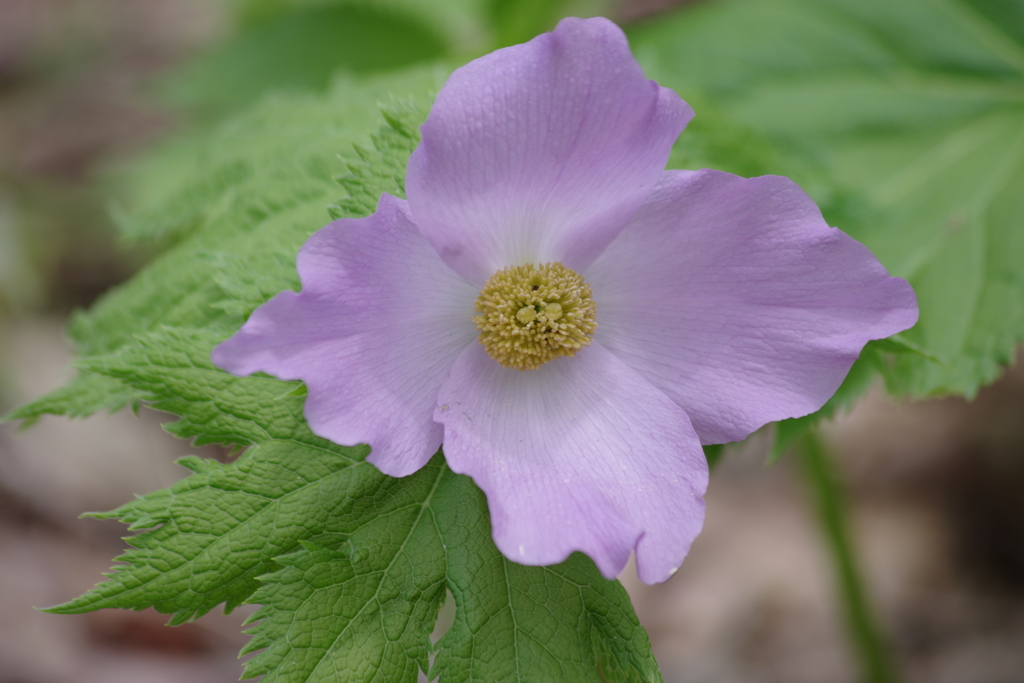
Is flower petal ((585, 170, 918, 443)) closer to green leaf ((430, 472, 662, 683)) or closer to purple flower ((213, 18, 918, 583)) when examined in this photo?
purple flower ((213, 18, 918, 583))

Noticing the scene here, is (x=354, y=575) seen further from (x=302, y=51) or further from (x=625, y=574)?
(x=302, y=51)

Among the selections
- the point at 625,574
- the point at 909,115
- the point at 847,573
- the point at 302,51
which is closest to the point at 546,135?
the point at 909,115

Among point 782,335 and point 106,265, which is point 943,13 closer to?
point 782,335

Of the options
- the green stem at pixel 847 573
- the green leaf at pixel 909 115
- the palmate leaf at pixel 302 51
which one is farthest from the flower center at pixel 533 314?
the palmate leaf at pixel 302 51

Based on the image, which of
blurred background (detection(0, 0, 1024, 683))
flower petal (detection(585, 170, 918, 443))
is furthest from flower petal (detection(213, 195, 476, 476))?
blurred background (detection(0, 0, 1024, 683))

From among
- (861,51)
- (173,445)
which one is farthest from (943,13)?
(173,445)

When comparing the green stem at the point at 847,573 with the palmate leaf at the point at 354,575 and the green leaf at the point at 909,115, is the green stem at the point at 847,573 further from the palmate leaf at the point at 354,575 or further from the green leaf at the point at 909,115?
the palmate leaf at the point at 354,575
